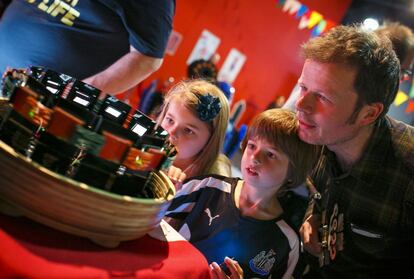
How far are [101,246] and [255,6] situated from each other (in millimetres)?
4849

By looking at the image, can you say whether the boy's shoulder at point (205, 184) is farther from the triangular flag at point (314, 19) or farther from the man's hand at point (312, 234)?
the triangular flag at point (314, 19)

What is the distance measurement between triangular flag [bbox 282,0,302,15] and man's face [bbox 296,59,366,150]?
4351mm

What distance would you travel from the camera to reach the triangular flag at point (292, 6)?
519 cm

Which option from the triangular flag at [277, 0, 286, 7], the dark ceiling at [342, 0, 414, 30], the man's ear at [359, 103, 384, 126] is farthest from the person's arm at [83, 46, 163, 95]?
the dark ceiling at [342, 0, 414, 30]

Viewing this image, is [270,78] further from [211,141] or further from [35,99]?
[35,99]

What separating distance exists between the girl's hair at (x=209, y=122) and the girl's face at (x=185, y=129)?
3 cm

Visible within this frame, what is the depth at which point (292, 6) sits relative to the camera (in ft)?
17.2

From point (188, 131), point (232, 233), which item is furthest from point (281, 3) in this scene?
point (232, 233)

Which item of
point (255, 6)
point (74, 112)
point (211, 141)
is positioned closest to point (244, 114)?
point (255, 6)

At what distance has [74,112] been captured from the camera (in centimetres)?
54

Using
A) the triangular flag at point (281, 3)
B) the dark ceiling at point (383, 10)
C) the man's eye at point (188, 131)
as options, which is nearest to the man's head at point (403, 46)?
the man's eye at point (188, 131)

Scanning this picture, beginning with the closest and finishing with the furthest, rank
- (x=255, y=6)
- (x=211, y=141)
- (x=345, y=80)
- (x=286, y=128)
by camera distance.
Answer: (x=345, y=80) → (x=286, y=128) → (x=211, y=141) → (x=255, y=6)

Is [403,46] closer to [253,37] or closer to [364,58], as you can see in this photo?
[364,58]

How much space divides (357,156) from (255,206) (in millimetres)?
416
